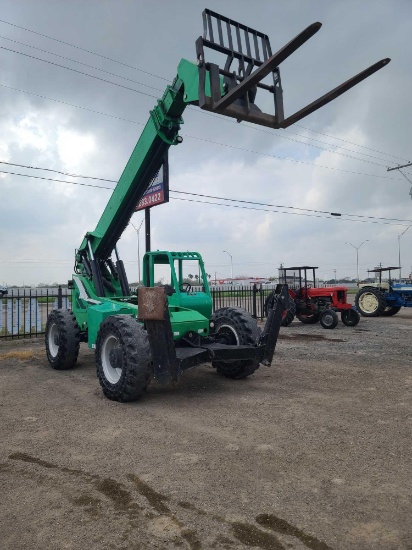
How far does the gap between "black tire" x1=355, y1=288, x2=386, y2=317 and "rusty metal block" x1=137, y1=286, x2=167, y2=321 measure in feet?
54.9

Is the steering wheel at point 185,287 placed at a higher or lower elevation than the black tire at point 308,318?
higher

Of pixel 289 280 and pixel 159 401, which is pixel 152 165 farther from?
pixel 289 280

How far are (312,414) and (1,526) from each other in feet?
12.9

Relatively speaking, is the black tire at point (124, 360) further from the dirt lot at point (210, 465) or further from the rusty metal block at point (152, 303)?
the rusty metal block at point (152, 303)

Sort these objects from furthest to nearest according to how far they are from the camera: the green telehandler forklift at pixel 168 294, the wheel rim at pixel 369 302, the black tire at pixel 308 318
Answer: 1. the wheel rim at pixel 369 302
2. the black tire at pixel 308 318
3. the green telehandler forklift at pixel 168 294

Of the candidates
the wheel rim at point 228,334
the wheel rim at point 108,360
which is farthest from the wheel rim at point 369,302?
the wheel rim at point 108,360

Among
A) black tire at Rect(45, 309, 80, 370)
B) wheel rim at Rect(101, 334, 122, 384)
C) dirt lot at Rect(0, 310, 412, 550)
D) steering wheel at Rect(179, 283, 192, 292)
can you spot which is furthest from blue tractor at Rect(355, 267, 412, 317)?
wheel rim at Rect(101, 334, 122, 384)

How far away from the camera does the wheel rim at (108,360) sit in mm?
7027

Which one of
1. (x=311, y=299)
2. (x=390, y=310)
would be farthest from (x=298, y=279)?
(x=390, y=310)

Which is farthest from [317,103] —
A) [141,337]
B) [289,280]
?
[289,280]

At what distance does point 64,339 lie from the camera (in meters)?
8.97

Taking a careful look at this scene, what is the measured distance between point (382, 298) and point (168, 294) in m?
15.6

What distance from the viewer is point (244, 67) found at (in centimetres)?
600

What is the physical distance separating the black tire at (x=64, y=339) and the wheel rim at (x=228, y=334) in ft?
9.96
